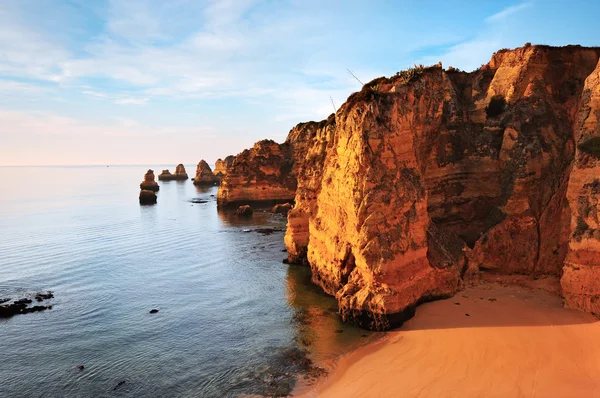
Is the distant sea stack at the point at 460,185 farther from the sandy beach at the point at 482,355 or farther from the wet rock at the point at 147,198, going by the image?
the wet rock at the point at 147,198

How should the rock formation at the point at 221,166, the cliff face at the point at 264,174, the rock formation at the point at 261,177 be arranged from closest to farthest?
the cliff face at the point at 264,174, the rock formation at the point at 261,177, the rock formation at the point at 221,166

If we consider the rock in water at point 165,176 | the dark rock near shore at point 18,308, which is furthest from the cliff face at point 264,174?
the rock in water at point 165,176

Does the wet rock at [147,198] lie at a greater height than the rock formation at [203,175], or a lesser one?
lesser

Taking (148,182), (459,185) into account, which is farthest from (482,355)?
(148,182)

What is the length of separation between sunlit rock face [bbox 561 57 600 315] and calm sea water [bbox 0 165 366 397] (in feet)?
31.9

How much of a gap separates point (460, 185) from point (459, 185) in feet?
0.21

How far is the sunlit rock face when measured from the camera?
16828 mm

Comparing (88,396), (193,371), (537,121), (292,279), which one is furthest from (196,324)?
(537,121)

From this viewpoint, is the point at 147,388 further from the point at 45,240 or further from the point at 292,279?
the point at 45,240

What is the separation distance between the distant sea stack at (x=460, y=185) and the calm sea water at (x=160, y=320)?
3.76m

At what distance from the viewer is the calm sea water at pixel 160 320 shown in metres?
16.4

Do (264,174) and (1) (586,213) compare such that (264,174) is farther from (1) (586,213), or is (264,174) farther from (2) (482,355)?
(2) (482,355)

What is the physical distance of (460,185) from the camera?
81.9ft

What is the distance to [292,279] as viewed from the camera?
1169 inches
